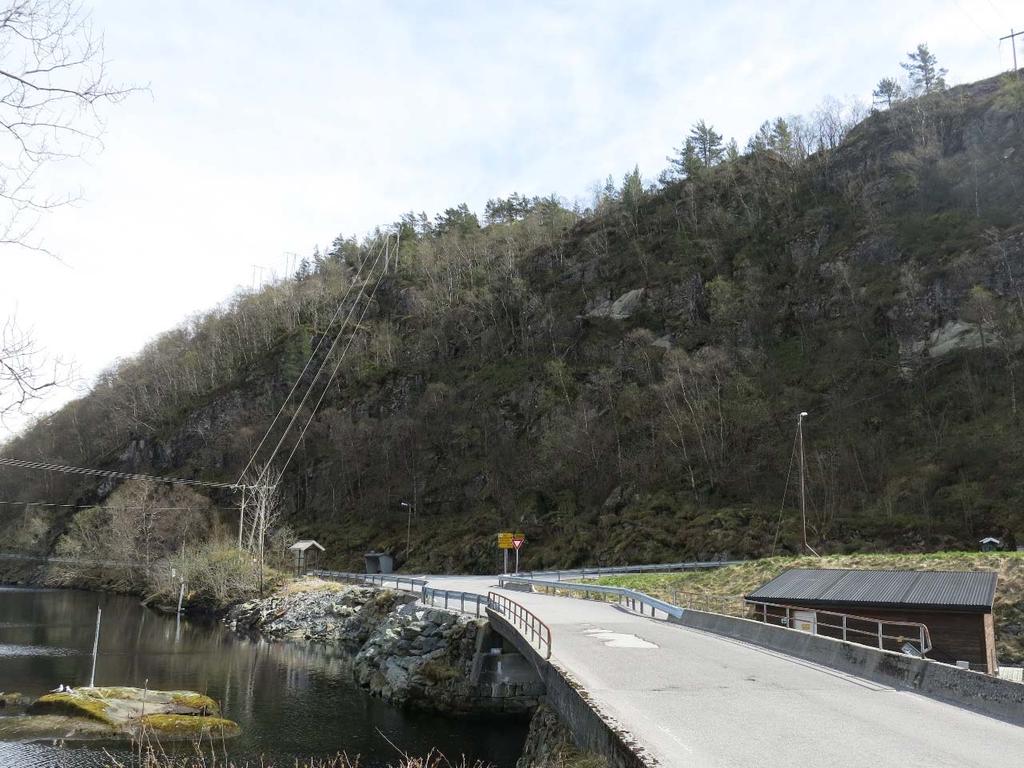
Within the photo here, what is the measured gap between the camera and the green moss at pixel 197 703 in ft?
81.7

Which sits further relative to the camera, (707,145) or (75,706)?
(707,145)

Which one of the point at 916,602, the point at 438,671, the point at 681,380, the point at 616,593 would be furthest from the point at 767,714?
the point at 681,380

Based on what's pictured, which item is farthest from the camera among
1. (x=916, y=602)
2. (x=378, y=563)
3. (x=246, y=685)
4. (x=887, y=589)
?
(x=378, y=563)

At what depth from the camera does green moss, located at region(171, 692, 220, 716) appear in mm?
24891

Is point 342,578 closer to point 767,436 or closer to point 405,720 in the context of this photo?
point 405,720

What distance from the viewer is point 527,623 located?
2169 cm

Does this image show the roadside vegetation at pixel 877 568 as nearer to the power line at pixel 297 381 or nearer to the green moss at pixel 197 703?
the green moss at pixel 197 703

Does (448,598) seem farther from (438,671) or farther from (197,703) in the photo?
(197,703)

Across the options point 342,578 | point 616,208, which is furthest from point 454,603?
point 616,208

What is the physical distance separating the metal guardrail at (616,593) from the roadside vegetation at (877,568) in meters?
1.04

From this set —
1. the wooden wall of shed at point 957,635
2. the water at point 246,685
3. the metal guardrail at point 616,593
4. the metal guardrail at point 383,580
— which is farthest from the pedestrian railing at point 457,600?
the wooden wall of shed at point 957,635

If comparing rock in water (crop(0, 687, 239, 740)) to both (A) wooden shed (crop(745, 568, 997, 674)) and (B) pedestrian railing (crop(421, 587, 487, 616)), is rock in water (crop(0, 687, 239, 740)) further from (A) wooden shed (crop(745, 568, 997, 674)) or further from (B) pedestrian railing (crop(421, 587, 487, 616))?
(A) wooden shed (crop(745, 568, 997, 674))

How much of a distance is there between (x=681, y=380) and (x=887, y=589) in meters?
39.9

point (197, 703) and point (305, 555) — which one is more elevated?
point (305, 555)
